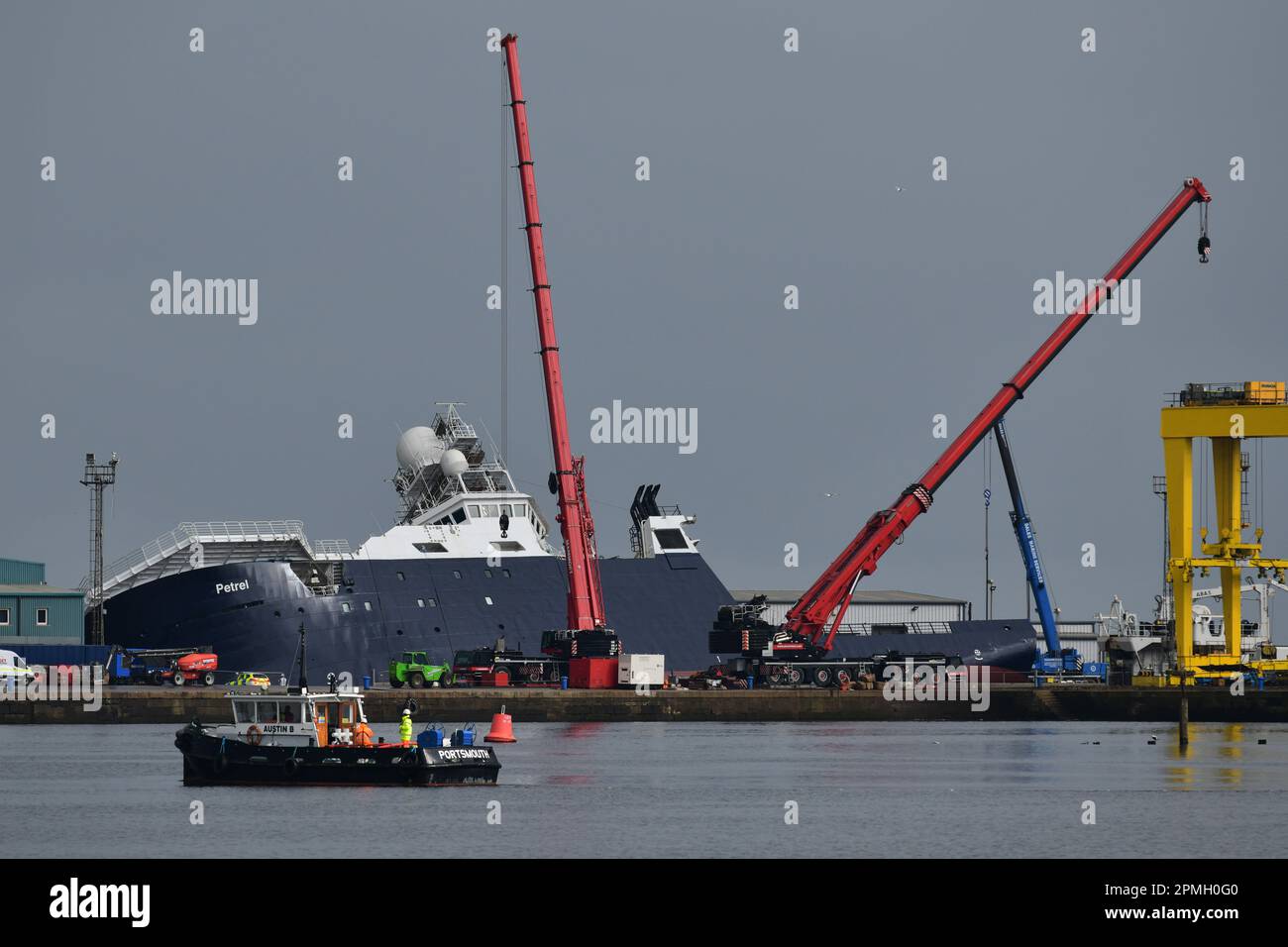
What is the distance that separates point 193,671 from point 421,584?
1006 centimetres

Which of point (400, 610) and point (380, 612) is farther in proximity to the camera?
point (400, 610)

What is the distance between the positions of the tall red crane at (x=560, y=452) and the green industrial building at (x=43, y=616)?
835 inches

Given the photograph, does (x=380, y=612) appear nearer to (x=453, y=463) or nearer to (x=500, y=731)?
(x=453, y=463)

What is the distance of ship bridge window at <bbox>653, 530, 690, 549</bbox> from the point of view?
319 ft

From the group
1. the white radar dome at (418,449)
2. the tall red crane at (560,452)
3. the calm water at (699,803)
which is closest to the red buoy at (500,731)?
the calm water at (699,803)

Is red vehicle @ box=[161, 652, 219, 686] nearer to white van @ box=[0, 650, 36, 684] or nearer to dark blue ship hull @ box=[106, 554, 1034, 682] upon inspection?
dark blue ship hull @ box=[106, 554, 1034, 682]

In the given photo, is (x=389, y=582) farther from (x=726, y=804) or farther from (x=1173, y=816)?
(x=1173, y=816)

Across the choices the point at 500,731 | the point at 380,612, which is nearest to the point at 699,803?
the point at 500,731

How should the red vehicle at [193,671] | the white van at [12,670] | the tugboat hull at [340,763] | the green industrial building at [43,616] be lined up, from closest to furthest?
the tugboat hull at [340,763] < the white van at [12,670] < the red vehicle at [193,671] < the green industrial building at [43,616]

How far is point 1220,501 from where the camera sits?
86000 millimetres

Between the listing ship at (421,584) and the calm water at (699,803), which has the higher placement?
the listing ship at (421,584)

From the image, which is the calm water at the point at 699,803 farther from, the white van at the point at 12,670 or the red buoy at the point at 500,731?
the white van at the point at 12,670

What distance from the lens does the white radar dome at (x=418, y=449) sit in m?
97.5
